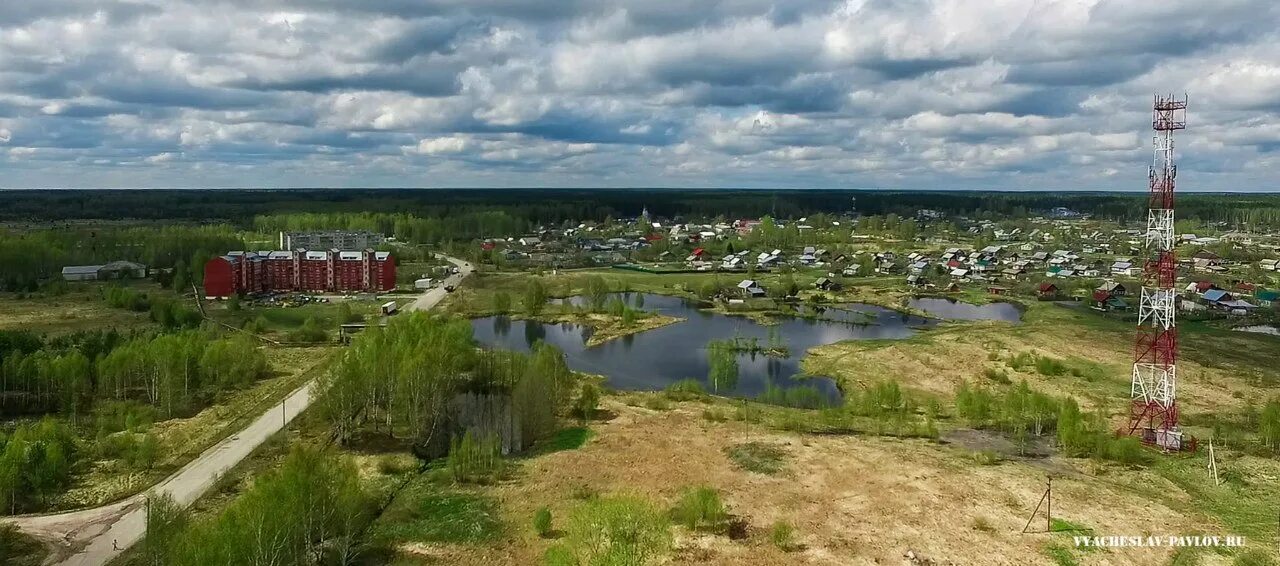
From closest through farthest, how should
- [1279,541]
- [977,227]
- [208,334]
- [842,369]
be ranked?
[1279,541], [208,334], [842,369], [977,227]

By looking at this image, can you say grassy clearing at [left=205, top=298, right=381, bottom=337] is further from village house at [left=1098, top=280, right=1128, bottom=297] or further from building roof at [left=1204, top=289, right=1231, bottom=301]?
building roof at [left=1204, top=289, right=1231, bottom=301]

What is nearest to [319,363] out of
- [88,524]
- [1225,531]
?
[88,524]

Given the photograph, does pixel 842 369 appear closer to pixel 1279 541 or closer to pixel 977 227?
pixel 1279 541

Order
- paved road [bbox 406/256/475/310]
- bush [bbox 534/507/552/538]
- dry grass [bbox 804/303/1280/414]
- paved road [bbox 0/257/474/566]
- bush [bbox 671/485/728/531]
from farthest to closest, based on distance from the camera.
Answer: paved road [bbox 406/256/475/310]
dry grass [bbox 804/303/1280/414]
bush [bbox 671/485/728/531]
bush [bbox 534/507/552/538]
paved road [bbox 0/257/474/566]

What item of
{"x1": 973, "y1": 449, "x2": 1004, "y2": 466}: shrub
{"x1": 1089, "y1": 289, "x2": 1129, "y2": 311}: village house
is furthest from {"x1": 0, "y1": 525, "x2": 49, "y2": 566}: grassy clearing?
{"x1": 1089, "y1": 289, "x2": 1129, "y2": 311}: village house

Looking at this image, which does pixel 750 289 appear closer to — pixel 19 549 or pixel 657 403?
pixel 657 403
